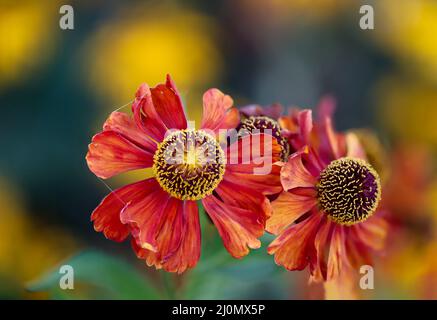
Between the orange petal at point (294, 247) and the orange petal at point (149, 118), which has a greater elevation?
the orange petal at point (149, 118)

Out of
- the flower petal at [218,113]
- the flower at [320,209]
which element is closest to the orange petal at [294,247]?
the flower at [320,209]

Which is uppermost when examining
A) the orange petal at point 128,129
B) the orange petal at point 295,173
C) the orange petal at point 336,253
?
the orange petal at point 128,129

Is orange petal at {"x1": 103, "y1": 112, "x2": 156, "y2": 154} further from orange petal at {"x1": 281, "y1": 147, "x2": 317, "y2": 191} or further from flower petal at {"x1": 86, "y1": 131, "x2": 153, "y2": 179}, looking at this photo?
orange petal at {"x1": 281, "y1": 147, "x2": 317, "y2": 191}

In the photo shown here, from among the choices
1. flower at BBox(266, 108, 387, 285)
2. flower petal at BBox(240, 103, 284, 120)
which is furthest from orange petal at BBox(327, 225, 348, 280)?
flower petal at BBox(240, 103, 284, 120)

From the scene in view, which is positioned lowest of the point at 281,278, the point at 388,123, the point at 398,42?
the point at 281,278

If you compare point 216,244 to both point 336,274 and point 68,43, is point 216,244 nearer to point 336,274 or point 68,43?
point 336,274

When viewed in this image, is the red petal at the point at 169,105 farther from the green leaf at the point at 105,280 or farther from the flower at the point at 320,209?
the green leaf at the point at 105,280

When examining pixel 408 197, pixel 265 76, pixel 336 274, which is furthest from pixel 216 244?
pixel 408 197

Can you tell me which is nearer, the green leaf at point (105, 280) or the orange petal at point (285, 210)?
the orange petal at point (285, 210)
